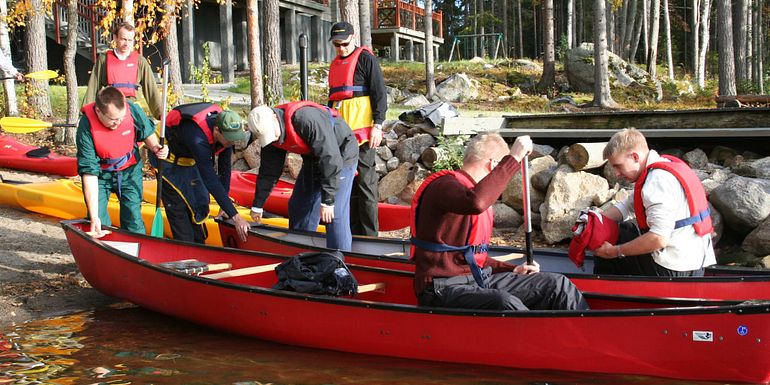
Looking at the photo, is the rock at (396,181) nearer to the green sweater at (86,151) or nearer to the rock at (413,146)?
the rock at (413,146)

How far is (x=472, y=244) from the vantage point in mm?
4656

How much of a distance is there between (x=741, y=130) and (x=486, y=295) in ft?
17.3

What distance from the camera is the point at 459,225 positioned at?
4.58 meters

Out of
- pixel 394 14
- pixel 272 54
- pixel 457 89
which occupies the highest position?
pixel 394 14

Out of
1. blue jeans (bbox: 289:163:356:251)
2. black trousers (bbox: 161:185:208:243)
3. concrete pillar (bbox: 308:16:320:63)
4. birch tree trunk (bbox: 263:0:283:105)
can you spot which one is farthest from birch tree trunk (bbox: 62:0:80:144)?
concrete pillar (bbox: 308:16:320:63)

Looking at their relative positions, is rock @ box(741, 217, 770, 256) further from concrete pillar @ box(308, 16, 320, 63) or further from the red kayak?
concrete pillar @ box(308, 16, 320, 63)

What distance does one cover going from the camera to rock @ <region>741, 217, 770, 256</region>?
703 cm

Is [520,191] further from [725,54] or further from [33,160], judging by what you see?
[725,54]

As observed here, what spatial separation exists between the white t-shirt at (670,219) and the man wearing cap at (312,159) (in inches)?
87.7

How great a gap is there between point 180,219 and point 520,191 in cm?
376

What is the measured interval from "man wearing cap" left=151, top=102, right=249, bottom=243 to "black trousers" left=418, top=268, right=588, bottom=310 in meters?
2.12

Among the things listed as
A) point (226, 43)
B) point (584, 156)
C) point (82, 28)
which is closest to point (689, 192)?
point (584, 156)

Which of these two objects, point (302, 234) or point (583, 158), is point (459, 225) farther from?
point (583, 158)

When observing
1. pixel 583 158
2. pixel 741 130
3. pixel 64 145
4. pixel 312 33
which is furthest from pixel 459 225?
pixel 312 33
